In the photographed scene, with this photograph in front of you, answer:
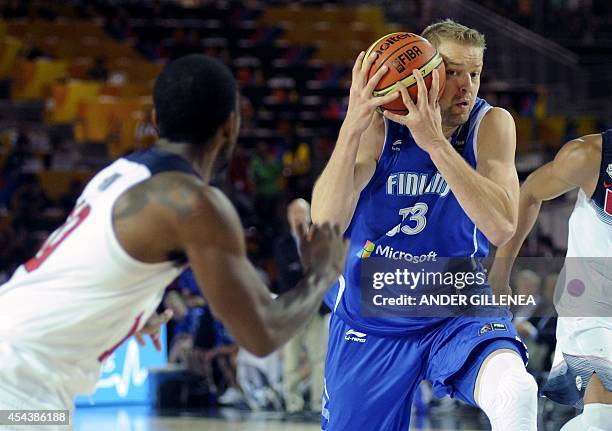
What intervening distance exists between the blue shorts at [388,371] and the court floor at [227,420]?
390 centimetres

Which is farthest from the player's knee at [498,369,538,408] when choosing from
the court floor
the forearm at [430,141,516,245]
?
A: the court floor

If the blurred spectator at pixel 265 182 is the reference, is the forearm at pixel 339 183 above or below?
above

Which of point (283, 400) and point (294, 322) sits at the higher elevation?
point (294, 322)

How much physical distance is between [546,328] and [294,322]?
5.99 meters

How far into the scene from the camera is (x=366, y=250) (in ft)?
14.0

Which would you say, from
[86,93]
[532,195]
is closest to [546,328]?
[532,195]

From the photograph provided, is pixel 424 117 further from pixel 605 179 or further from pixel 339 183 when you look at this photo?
pixel 605 179

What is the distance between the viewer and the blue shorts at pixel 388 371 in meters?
4.00

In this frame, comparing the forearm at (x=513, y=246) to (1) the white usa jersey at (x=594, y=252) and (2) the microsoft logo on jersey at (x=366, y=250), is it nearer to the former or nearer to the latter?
(1) the white usa jersey at (x=594, y=252)

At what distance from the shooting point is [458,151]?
4230mm

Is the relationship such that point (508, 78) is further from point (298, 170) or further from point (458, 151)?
point (458, 151)

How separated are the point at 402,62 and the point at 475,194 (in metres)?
0.59

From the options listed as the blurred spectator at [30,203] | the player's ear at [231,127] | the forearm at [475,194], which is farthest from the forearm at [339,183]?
the blurred spectator at [30,203]

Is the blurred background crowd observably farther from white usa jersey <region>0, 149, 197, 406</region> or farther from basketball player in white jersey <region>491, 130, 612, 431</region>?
white usa jersey <region>0, 149, 197, 406</region>
